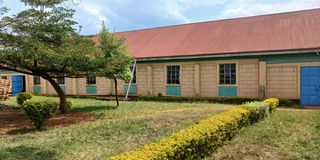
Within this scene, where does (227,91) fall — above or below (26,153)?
above

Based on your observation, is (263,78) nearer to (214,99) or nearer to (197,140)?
(214,99)

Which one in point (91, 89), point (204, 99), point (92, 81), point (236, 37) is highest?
point (236, 37)

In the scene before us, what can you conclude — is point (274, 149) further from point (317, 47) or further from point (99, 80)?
point (99, 80)

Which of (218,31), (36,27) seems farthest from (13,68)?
(218,31)

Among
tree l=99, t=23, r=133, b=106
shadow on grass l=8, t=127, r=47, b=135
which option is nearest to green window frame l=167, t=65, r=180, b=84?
tree l=99, t=23, r=133, b=106

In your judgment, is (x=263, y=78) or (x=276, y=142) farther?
(x=263, y=78)

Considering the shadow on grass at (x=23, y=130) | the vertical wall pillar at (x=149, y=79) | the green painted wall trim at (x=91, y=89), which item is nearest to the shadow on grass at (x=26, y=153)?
the shadow on grass at (x=23, y=130)

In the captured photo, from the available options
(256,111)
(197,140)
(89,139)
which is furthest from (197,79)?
(197,140)

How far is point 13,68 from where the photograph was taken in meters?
12.3

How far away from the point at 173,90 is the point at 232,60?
4.38 m

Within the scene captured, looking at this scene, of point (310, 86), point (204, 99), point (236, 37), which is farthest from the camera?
point (236, 37)

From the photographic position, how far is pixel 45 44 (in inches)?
413

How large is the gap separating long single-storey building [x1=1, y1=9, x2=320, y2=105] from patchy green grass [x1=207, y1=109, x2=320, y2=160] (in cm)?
622

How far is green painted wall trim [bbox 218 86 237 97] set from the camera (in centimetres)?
1714
